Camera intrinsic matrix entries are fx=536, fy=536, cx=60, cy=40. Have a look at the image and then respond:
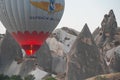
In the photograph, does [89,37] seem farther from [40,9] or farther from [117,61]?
[40,9]

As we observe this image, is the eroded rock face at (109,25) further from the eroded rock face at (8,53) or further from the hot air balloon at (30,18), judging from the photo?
the hot air balloon at (30,18)

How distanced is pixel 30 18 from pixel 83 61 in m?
28.4

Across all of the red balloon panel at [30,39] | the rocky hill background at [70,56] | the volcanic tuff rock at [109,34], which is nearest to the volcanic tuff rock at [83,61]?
the rocky hill background at [70,56]

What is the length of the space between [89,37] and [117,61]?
19.1ft

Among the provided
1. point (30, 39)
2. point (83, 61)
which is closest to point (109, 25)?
point (83, 61)

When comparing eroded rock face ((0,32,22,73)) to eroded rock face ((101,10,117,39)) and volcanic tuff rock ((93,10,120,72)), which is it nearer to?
volcanic tuff rock ((93,10,120,72))

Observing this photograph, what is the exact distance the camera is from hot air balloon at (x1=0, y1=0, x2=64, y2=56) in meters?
47.9

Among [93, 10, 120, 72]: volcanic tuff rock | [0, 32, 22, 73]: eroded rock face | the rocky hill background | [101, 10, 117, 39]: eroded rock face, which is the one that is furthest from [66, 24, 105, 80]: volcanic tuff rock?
[101, 10, 117, 39]: eroded rock face

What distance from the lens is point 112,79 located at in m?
61.3

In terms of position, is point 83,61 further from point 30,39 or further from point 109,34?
point 109,34

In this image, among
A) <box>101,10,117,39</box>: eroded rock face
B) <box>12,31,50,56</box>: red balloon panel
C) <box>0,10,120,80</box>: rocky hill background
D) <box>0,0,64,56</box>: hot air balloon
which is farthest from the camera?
<box>101,10,117,39</box>: eroded rock face

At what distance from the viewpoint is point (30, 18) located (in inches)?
1896

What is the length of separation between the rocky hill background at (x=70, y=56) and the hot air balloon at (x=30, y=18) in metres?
10.3

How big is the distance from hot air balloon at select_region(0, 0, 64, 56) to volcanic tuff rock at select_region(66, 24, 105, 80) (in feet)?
80.6
